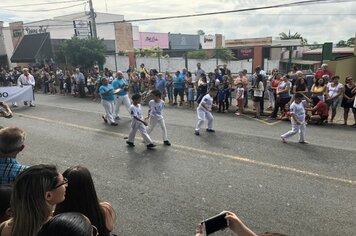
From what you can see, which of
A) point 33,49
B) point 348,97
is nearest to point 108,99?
point 348,97

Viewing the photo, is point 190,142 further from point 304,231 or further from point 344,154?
point 304,231

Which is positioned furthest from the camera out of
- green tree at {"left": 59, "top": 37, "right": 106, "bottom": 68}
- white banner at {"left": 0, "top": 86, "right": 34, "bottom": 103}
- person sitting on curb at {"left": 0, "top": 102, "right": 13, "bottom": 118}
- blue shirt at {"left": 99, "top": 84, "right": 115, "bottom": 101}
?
green tree at {"left": 59, "top": 37, "right": 106, "bottom": 68}

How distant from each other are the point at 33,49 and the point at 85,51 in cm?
1099

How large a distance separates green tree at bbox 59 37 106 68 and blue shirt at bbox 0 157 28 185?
22271mm

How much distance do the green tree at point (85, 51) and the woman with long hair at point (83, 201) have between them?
23.1 meters

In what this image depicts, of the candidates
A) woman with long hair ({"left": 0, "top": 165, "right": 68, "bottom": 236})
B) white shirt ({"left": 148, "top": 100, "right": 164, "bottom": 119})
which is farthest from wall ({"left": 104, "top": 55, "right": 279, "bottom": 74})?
woman with long hair ({"left": 0, "top": 165, "right": 68, "bottom": 236})

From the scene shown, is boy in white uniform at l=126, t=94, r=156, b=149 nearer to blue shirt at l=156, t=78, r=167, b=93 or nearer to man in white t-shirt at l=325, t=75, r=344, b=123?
man in white t-shirt at l=325, t=75, r=344, b=123

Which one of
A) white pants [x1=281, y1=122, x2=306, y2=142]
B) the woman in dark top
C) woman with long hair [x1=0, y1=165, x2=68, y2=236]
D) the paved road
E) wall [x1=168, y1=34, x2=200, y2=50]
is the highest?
wall [x1=168, y1=34, x2=200, y2=50]

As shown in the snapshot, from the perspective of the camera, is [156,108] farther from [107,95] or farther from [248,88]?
[248,88]

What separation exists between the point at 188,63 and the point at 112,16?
2738cm

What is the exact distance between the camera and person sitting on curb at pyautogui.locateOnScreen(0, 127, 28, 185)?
3.44m

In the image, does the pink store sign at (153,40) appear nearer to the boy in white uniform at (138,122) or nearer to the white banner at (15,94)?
the white banner at (15,94)

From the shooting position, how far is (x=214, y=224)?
7.22 ft

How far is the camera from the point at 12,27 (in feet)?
123
